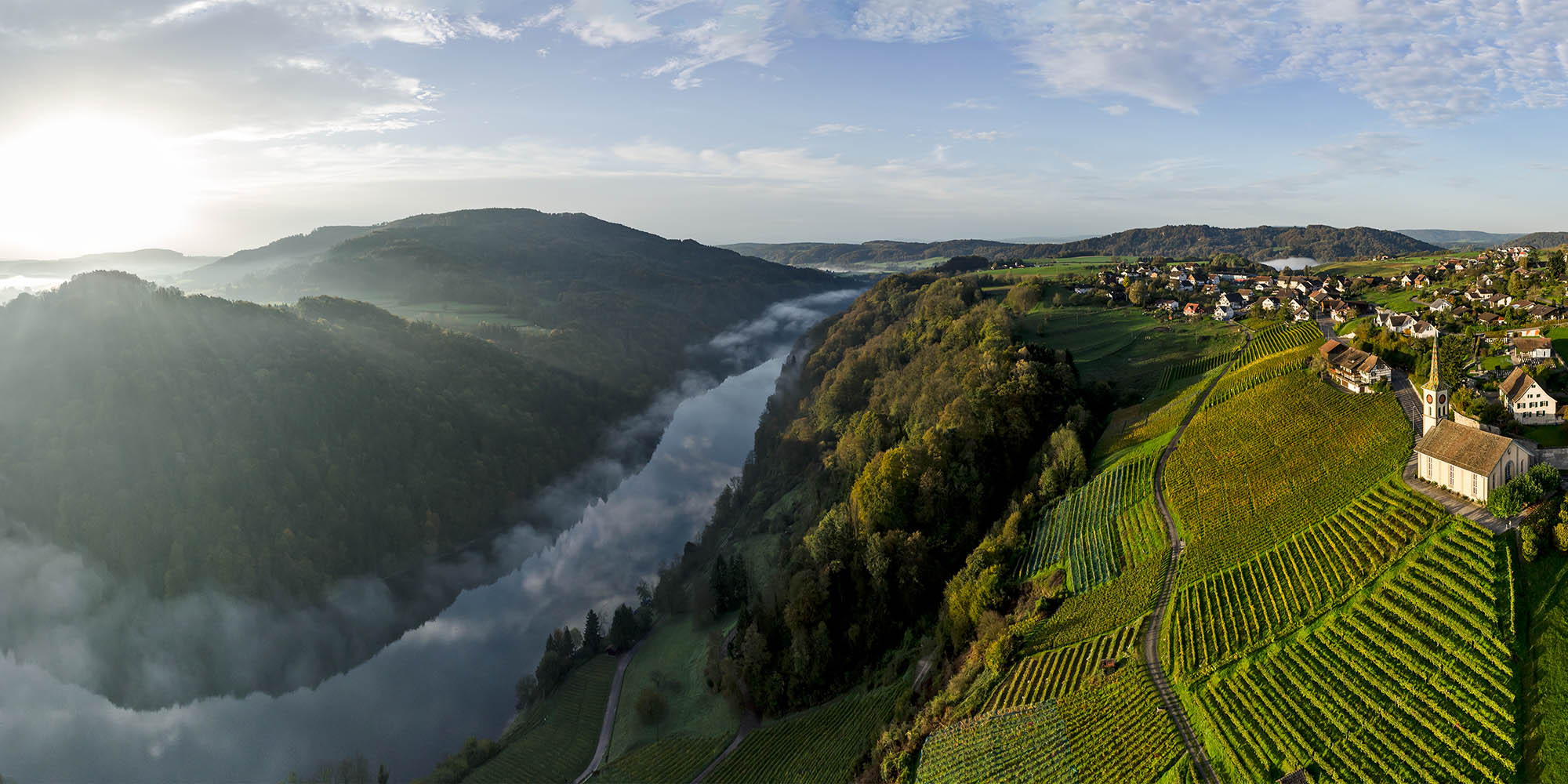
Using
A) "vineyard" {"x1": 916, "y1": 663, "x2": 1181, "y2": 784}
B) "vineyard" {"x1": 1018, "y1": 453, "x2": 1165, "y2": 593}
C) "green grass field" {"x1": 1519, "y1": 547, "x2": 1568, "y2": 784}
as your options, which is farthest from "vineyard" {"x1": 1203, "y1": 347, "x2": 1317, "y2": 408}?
"vineyard" {"x1": 916, "y1": 663, "x2": 1181, "y2": 784}

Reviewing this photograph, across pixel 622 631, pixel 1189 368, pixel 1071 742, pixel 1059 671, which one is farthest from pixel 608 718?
pixel 1189 368

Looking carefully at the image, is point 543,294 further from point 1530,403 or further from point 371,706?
point 1530,403

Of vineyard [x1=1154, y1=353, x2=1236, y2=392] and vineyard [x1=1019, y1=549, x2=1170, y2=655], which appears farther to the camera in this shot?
vineyard [x1=1154, y1=353, x2=1236, y2=392]

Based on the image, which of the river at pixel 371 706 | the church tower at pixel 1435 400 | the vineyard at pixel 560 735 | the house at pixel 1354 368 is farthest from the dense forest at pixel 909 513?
the church tower at pixel 1435 400

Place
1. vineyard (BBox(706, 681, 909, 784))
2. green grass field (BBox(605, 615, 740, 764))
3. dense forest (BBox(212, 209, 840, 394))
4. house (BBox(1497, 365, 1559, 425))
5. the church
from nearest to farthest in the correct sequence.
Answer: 1. the church
2. house (BBox(1497, 365, 1559, 425))
3. vineyard (BBox(706, 681, 909, 784))
4. green grass field (BBox(605, 615, 740, 764))
5. dense forest (BBox(212, 209, 840, 394))

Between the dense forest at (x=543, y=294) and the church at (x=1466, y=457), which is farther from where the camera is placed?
the dense forest at (x=543, y=294)

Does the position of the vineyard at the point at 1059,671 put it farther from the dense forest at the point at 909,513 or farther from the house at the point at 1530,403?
the house at the point at 1530,403

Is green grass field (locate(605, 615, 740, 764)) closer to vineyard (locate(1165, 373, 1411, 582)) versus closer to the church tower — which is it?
Result: vineyard (locate(1165, 373, 1411, 582))
